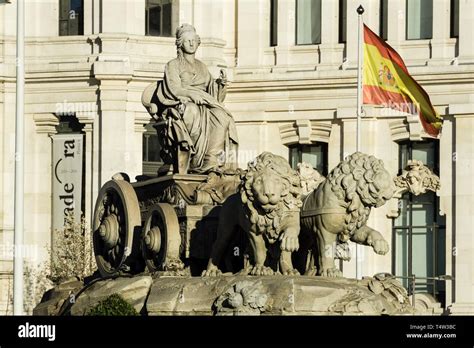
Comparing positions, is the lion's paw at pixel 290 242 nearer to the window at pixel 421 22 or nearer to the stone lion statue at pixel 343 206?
the stone lion statue at pixel 343 206

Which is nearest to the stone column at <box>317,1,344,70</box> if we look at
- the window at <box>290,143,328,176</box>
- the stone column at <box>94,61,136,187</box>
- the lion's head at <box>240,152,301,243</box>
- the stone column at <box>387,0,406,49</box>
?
the stone column at <box>387,0,406,49</box>

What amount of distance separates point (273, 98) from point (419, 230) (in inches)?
226

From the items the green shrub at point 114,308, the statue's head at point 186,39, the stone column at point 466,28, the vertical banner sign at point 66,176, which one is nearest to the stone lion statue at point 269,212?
the green shrub at point 114,308

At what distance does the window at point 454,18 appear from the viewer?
8775 cm

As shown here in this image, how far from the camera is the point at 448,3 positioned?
8781 cm

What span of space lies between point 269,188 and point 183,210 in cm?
250

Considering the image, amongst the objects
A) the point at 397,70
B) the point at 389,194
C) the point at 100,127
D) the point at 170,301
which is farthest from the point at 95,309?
the point at 100,127

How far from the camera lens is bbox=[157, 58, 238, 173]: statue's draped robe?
50.5m

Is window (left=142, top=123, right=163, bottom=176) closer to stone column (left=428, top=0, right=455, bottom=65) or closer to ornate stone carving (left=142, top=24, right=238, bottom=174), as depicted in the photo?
stone column (left=428, top=0, right=455, bottom=65)

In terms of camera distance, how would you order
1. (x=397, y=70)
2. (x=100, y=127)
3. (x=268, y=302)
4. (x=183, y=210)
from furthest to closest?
(x=100, y=127)
(x=397, y=70)
(x=183, y=210)
(x=268, y=302)

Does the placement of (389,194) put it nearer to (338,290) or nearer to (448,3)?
(338,290)

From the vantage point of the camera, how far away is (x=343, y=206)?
157 ft

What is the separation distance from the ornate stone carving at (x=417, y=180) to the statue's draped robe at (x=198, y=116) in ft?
115

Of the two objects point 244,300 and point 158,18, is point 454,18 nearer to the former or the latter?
point 158,18
